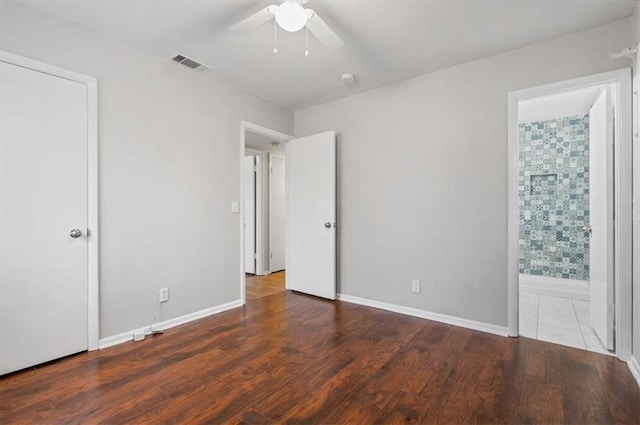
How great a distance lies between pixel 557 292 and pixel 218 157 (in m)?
4.56

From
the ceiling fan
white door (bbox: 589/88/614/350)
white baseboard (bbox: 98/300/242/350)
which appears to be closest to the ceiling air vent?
the ceiling fan

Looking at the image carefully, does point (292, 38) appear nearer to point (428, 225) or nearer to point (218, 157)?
point (218, 157)

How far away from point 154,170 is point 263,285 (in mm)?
2352

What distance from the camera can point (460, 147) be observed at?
290 cm

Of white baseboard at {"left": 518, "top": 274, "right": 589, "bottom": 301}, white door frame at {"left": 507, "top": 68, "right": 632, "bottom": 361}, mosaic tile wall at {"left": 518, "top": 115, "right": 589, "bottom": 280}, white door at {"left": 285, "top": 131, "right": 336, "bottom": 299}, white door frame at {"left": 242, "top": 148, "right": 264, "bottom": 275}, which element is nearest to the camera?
white door frame at {"left": 507, "top": 68, "right": 632, "bottom": 361}

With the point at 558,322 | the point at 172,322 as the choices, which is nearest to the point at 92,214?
the point at 172,322

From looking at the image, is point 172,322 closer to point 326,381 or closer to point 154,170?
point 154,170

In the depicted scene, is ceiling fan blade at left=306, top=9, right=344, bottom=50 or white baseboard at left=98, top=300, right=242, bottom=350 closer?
ceiling fan blade at left=306, top=9, right=344, bottom=50

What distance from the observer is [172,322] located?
9.37 feet

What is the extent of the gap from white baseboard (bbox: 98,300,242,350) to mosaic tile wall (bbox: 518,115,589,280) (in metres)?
4.24

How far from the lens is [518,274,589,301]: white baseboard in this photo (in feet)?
12.8

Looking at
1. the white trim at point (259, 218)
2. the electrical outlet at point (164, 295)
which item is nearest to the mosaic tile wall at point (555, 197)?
the white trim at point (259, 218)

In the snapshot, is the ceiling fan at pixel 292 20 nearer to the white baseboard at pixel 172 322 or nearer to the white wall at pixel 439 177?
the white wall at pixel 439 177

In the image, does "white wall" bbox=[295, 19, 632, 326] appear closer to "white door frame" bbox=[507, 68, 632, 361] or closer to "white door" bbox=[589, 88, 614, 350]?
"white door frame" bbox=[507, 68, 632, 361]
